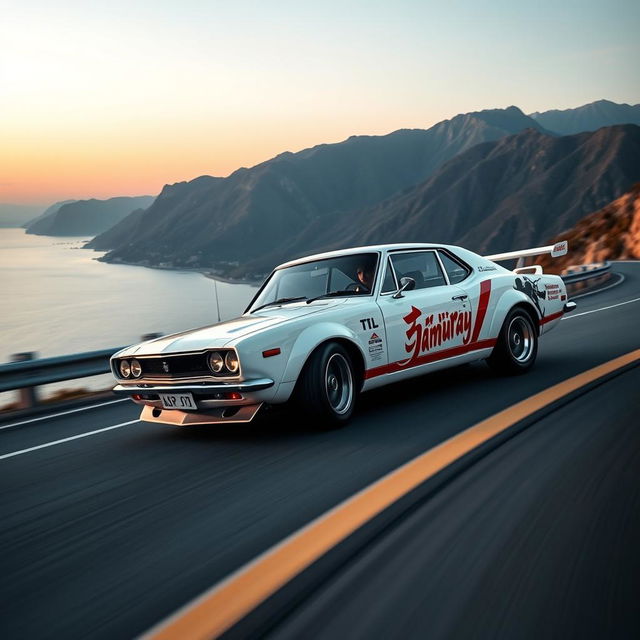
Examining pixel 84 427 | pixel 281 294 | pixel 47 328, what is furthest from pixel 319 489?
pixel 47 328

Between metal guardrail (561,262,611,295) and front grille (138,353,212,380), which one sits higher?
front grille (138,353,212,380)

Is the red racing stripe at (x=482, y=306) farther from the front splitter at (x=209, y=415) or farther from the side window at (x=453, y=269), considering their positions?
the front splitter at (x=209, y=415)

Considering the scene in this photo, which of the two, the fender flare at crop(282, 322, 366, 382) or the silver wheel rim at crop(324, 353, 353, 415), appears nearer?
the fender flare at crop(282, 322, 366, 382)

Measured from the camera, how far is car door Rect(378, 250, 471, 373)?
237 inches

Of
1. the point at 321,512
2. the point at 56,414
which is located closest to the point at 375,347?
the point at 321,512

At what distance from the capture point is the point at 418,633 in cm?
228

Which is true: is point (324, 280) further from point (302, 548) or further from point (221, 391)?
point (302, 548)

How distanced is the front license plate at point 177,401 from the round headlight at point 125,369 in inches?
19.7

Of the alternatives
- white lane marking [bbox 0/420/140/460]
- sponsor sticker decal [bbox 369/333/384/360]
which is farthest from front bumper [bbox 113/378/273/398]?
sponsor sticker decal [bbox 369/333/384/360]

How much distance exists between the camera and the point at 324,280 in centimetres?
646

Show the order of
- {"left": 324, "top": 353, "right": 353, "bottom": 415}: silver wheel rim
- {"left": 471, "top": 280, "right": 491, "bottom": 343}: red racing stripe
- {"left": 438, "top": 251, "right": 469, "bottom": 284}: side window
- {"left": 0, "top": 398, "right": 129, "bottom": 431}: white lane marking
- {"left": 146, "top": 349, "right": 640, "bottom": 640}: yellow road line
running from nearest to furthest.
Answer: {"left": 146, "top": 349, "right": 640, "bottom": 640}: yellow road line < {"left": 324, "top": 353, "right": 353, "bottom": 415}: silver wheel rim < {"left": 471, "top": 280, "right": 491, "bottom": 343}: red racing stripe < {"left": 438, "top": 251, "right": 469, "bottom": 284}: side window < {"left": 0, "top": 398, "right": 129, "bottom": 431}: white lane marking

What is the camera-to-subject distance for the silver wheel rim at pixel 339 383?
552 cm

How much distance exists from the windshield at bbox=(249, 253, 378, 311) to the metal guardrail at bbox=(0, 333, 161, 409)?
2.30 metres

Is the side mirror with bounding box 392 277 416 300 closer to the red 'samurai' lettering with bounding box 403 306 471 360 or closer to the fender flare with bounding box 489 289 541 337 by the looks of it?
the red 'samurai' lettering with bounding box 403 306 471 360
